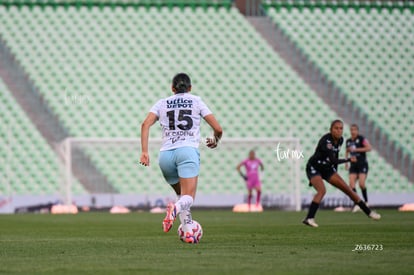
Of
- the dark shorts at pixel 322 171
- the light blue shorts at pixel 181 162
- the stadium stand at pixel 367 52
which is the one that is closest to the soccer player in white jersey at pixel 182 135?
the light blue shorts at pixel 181 162

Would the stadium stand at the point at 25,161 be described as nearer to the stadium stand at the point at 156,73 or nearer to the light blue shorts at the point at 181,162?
the stadium stand at the point at 156,73

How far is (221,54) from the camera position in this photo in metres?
31.6

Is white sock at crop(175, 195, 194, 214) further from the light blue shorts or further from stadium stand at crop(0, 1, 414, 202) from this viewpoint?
stadium stand at crop(0, 1, 414, 202)

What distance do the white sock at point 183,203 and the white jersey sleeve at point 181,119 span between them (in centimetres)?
61

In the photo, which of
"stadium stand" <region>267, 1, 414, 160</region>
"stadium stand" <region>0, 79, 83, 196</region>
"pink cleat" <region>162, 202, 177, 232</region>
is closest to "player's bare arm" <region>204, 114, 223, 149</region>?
"pink cleat" <region>162, 202, 177, 232</region>

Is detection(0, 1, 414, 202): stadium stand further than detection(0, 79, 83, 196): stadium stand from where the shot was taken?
Yes

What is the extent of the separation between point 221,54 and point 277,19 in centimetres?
256

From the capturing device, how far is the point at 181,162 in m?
10.8

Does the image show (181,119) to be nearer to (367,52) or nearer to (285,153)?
(285,153)

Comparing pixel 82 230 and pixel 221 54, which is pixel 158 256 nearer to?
pixel 82 230

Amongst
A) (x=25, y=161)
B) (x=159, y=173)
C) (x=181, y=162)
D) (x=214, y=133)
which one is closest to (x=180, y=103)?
(x=214, y=133)

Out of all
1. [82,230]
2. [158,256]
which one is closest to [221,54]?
[82,230]

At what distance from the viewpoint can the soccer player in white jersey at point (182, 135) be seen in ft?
35.4

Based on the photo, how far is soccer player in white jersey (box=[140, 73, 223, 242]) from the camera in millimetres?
10797
